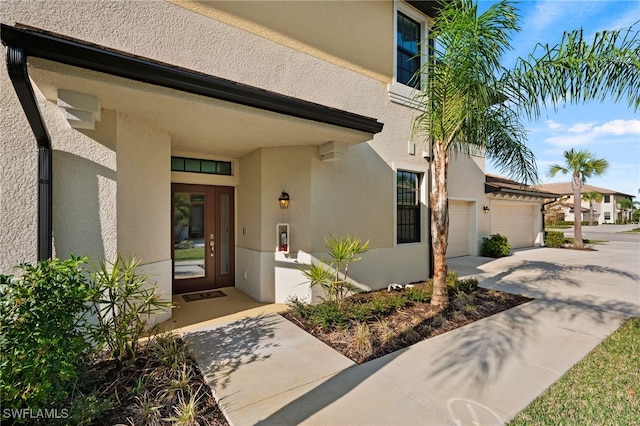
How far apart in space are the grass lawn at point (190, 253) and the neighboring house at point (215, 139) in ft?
0.12

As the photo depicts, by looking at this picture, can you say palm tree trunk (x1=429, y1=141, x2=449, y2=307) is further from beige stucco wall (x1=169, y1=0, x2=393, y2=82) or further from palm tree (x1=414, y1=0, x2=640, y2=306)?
beige stucco wall (x1=169, y1=0, x2=393, y2=82)

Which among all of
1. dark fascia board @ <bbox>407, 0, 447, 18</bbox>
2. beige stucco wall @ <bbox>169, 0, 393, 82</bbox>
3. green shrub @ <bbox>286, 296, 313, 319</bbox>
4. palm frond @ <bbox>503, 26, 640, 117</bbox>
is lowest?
green shrub @ <bbox>286, 296, 313, 319</bbox>

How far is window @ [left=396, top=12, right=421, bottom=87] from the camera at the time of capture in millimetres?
8766

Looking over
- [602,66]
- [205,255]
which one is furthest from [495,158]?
[205,255]

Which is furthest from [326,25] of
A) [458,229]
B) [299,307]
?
[458,229]

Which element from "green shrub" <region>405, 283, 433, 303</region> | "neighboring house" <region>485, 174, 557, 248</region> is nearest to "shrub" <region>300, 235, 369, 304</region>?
"green shrub" <region>405, 283, 433, 303</region>

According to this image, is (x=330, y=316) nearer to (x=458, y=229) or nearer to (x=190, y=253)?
(x=190, y=253)

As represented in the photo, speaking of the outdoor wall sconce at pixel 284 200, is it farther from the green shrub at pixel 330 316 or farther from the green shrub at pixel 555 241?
the green shrub at pixel 555 241

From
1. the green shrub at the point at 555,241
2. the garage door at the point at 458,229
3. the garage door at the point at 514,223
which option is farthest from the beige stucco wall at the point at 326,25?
the green shrub at the point at 555,241

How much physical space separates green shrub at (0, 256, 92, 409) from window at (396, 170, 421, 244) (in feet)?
25.1

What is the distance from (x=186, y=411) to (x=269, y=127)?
14.2 feet

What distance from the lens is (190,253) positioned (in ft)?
24.3

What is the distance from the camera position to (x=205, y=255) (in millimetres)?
7613

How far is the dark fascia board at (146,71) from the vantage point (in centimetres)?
301
